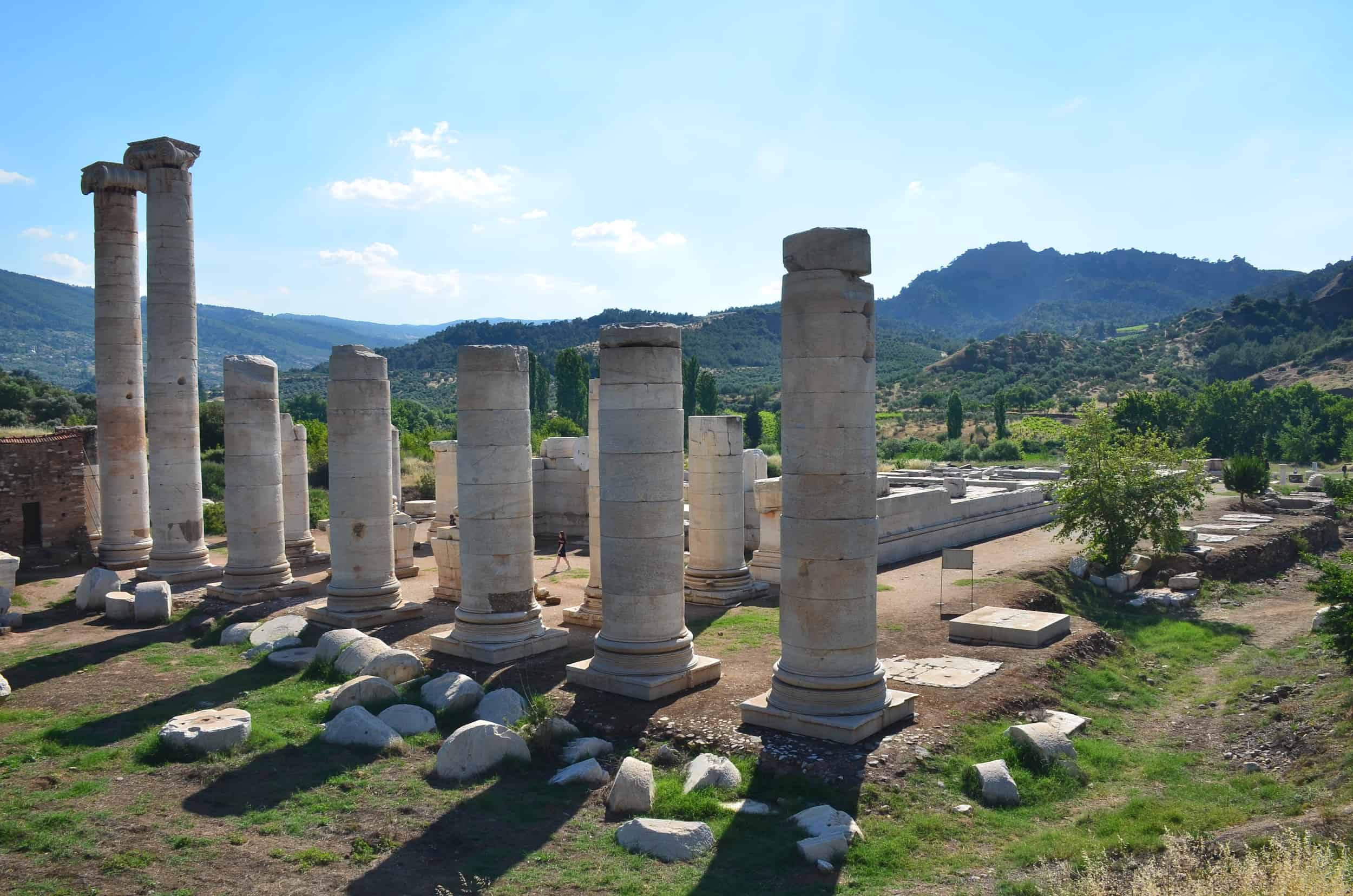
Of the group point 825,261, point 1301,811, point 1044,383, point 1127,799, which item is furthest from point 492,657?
point 1044,383

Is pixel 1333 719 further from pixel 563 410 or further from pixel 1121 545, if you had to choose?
pixel 563 410

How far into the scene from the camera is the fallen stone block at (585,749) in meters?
10.6

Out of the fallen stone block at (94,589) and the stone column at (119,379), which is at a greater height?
the stone column at (119,379)

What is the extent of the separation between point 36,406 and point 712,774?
45697 millimetres

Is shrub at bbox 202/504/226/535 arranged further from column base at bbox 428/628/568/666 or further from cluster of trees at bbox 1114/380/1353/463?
cluster of trees at bbox 1114/380/1353/463

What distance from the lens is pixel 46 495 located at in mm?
23750

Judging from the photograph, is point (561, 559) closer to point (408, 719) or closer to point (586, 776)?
point (408, 719)

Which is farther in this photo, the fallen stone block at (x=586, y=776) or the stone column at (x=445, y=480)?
the stone column at (x=445, y=480)

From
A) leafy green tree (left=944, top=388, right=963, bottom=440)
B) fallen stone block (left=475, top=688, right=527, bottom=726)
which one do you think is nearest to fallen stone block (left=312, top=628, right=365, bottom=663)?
fallen stone block (left=475, top=688, right=527, bottom=726)

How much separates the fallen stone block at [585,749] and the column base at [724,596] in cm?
753

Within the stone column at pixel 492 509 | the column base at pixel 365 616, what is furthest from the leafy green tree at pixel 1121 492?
the column base at pixel 365 616

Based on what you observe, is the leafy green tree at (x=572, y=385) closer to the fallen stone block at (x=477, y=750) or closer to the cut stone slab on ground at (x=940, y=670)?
the cut stone slab on ground at (x=940, y=670)

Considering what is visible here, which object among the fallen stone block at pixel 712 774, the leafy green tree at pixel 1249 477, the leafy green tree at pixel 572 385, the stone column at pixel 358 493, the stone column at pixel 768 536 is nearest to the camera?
the fallen stone block at pixel 712 774

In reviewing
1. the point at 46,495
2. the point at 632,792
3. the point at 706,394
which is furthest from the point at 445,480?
the point at 706,394
